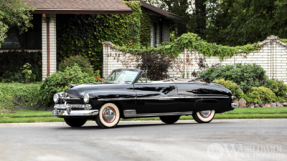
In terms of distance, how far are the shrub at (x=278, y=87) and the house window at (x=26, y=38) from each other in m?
12.4

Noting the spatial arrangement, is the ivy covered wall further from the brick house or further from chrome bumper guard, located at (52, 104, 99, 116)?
chrome bumper guard, located at (52, 104, 99, 116)

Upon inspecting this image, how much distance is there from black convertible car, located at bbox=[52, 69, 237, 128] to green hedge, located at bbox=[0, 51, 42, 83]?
459 inches

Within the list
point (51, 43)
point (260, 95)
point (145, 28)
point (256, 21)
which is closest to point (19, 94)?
point (51, 43)

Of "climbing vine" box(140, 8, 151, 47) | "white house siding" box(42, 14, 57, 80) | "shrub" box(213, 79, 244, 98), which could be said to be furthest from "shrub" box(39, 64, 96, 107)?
"climbing vine" box(140, 8, 151, 47)

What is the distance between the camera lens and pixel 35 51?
24.5m

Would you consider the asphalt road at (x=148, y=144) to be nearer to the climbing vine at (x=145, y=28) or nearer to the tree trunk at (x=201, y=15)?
the climbing vine at (x=145, y=28)

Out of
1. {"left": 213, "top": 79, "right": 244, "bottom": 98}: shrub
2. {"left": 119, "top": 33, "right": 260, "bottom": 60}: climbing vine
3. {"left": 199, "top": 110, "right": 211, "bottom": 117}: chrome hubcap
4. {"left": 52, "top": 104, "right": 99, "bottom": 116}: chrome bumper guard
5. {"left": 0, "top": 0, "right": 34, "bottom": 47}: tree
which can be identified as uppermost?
{"left": 0, "top": 0, "right": 34, "bottom": 47}: tree

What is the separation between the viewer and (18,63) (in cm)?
2433

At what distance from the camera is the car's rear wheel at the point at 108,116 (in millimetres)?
11931

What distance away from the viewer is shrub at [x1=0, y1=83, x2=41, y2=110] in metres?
18.9

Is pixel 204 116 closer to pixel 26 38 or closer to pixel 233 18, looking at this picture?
pixel 26 38

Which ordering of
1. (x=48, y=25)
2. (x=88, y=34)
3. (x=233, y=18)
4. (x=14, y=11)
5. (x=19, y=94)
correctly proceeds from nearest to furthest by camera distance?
(x=19, y=94)
(x=14, y=11)
(x=48, y=25)
(x=88, y=34)
(x=233, y=18)

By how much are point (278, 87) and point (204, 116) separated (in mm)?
8275

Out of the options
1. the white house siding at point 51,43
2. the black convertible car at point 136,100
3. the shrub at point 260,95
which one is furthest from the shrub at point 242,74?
the white house siding at point 51,43
